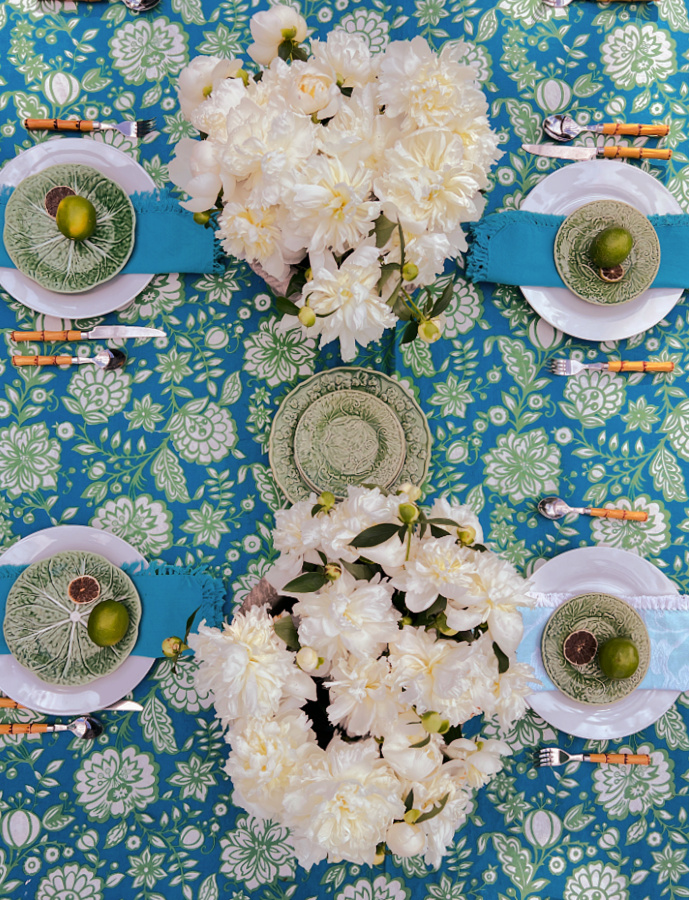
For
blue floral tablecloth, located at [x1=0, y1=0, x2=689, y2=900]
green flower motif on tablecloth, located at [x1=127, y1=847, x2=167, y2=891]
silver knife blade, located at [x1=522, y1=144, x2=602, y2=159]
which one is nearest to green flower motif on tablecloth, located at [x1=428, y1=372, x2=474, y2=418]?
blue floral tablecloth, located at [x1=0, y1=0, x2=689, y2=900]

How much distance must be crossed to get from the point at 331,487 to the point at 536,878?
72 centimetres

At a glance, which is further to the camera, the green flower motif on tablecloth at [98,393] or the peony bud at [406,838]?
the green flower motif on tablecloth at [98,393]

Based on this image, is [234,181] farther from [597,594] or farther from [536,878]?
[536,878]

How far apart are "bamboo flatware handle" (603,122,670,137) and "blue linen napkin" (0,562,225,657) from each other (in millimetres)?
983

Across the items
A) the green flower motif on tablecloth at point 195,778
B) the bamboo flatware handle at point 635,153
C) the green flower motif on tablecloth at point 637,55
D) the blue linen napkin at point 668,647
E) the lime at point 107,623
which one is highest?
the green flower motif on tablecloth at point 637,55

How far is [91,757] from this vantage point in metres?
0.96

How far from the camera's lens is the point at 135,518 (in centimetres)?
98

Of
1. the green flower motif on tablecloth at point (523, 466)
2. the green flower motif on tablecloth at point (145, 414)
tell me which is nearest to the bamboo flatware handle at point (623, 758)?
the green flower motif on tablecloth at point (523, 466)

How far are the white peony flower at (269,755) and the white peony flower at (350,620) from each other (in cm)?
11

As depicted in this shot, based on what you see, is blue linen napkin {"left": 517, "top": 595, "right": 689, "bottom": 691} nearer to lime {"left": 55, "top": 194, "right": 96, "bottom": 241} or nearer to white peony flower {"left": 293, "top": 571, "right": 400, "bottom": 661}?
white peony flower {"left": 293, "top": 571, "right": 400, "bottom": 661}

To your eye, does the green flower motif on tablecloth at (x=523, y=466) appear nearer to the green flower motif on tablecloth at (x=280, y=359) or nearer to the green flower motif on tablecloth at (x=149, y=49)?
the green flower motif on tablecloth at (x=280, y=359)

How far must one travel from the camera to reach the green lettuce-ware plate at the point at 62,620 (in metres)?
0.93

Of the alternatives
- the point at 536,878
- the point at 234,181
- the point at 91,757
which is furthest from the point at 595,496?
the point at 91,757

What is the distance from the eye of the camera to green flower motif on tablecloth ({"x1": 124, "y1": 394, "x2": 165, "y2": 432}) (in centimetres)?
99
